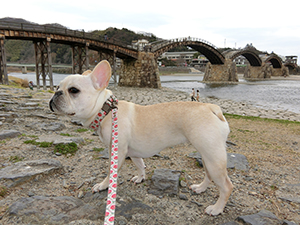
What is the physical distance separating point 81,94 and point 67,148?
2671 millimetres

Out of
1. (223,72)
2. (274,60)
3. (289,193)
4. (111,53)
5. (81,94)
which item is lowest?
(289,193)

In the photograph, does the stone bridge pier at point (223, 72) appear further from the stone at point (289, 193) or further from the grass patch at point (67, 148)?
the grass patch at point (67, 148)

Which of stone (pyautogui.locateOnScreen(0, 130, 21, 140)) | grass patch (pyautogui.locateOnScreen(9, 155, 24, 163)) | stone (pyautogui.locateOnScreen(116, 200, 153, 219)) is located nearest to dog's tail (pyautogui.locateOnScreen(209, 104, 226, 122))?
stone (pyautogui.locateOnScreen(116, 200, 153, 219))

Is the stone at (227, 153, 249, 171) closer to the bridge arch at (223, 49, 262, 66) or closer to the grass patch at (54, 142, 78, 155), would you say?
the grass patch at (54, 142, 78, 155)

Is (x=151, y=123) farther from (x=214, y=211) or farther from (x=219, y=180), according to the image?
(x=214, y=211)

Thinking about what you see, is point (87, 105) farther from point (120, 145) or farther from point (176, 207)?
point (176, 207)

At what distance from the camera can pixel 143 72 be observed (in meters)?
36.2

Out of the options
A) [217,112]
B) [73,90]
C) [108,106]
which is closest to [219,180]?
[217,112]

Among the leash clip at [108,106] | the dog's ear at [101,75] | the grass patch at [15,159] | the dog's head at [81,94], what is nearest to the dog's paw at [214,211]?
the leash clip at [108,106]

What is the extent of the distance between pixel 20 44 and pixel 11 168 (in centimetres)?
19201

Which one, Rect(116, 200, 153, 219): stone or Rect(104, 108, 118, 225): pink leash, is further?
Rect(116, 200, 153, 219): stone

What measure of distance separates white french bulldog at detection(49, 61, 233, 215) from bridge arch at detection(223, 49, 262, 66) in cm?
6716

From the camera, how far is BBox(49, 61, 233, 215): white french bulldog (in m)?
2.63

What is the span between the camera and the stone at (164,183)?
3285 millimetres
